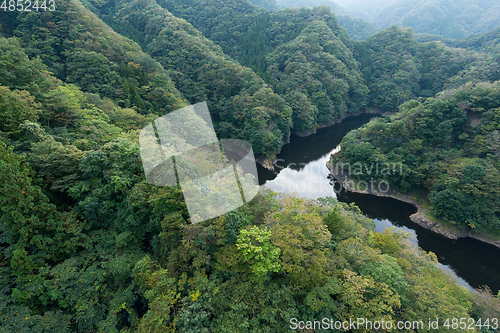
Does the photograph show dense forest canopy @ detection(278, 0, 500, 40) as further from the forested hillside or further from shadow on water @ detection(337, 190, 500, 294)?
shadow on water @ detection(337, 190, 500, 294)

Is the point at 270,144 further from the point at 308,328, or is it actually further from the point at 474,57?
the point at 474,57

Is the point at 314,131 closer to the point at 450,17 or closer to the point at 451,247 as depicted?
the point at 451,247

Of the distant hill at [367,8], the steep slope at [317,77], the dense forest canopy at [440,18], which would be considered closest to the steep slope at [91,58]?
the steep slope at [317,77]

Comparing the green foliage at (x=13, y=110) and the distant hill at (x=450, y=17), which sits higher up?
the distant hill at (x=450, y=17)

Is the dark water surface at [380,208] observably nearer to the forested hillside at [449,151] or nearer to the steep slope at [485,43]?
the forested hillside at [449,151]

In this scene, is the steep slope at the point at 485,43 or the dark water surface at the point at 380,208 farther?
the steep slope at the point at 485,43

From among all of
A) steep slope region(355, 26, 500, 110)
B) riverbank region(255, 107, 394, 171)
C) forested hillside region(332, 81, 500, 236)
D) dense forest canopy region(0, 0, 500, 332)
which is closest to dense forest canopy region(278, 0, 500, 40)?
steep slope region(355, 26, 500, 110)

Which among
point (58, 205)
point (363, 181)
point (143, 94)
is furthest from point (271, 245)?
point (143, 94)
